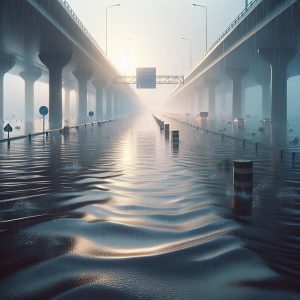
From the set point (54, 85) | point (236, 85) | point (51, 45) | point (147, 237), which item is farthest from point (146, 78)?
point (147, 237)

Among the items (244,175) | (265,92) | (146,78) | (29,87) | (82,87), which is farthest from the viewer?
(265,92)

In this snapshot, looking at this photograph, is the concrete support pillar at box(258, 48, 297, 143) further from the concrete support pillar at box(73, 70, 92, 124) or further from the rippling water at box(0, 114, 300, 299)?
the rippling water at box(0, 114, 300, 299)

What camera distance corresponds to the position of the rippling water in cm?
622

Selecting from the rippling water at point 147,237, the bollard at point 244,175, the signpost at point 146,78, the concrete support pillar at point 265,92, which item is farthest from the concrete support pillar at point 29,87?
the bollard at point 244,175

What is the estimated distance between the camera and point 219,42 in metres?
66.1

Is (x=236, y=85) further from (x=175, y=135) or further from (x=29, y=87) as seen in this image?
(x=175, y=135)

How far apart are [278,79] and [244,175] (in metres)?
53.2

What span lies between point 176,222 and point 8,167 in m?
12.5

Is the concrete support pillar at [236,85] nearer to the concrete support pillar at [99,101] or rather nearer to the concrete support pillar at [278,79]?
the concrete support pillar at [278,79]

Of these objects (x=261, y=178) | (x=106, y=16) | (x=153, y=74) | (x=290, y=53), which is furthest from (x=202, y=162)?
(x=106, y=16)

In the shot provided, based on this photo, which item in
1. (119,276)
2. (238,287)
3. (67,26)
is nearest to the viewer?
(238,287)

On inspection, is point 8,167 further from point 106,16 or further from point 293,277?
point 106,16

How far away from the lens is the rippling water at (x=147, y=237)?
6.22 metres

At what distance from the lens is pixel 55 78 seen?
63062mm
